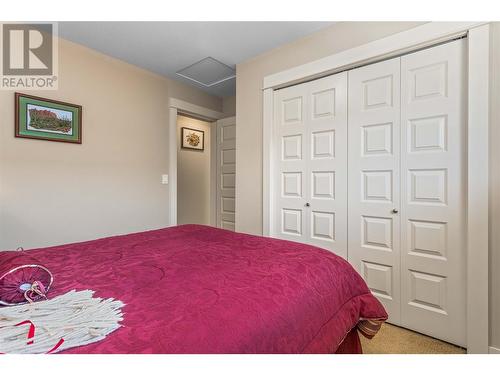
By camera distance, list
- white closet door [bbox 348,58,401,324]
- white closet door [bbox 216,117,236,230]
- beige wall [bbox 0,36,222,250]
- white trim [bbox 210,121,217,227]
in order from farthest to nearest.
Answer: white trim [bbox 210,121,217,227] → white closet door [bbox 216,117,236,230] → beige wall [bbox 0,36,222,250] → white closet door [bbox 348,58,401,324]

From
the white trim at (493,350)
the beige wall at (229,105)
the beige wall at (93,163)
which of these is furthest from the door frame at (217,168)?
the white trim at (493,350)

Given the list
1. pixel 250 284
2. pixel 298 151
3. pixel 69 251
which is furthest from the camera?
pixel 298 151

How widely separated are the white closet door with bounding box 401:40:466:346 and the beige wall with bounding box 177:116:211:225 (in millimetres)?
3284

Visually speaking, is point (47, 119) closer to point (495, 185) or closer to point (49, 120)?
point (49, 120)

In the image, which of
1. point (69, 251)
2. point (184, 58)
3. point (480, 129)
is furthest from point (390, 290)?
point (184, 58)

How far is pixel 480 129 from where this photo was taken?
1.54 meters

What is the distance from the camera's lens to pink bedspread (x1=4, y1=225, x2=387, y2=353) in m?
0.64

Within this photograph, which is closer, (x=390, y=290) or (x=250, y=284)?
(x=250, y=284)

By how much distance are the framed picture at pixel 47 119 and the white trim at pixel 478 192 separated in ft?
10.5

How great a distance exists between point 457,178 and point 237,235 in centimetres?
152

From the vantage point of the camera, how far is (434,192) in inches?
69.2

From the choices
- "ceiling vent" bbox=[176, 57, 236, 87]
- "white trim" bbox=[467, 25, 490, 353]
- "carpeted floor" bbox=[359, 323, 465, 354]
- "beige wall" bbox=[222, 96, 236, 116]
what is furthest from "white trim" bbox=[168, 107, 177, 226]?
"white trim" bbox=[467, 25, 490, 353]

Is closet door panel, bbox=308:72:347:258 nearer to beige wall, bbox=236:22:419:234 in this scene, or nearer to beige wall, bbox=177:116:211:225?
beige wall, bbox=236:22:419:234
